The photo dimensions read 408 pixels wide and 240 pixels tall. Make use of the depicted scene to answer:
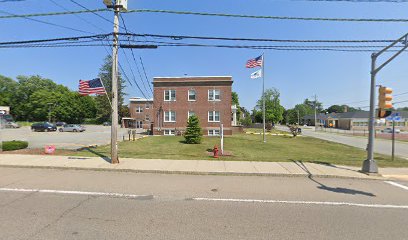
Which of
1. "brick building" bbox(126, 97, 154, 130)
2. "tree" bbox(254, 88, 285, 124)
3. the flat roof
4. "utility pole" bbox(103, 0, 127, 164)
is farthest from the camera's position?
"tree" bbox(254, 88, 285, 124)

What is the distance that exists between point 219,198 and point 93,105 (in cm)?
9642

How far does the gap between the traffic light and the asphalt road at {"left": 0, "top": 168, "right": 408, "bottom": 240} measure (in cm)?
297

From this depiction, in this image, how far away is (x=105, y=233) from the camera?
438 cm

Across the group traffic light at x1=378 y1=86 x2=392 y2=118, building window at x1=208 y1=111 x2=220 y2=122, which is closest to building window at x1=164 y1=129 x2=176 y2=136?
building window at x1=208 y1=111 x2=220 y2=122

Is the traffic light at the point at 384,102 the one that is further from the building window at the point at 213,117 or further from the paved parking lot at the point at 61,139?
the building window at the point at 213,117

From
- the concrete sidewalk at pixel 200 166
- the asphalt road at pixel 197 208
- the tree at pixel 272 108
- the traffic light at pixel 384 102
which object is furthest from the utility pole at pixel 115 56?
the tree at pixel 272 108

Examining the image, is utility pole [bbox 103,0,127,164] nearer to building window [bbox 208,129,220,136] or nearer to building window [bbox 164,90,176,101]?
building window [bbox 164,90,176,101]

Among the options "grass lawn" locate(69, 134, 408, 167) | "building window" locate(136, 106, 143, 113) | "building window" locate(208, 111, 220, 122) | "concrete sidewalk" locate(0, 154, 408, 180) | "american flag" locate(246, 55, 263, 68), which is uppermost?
"american flag" locate(246, 55, 263, 68)

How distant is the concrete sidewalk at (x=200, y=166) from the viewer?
384 inches

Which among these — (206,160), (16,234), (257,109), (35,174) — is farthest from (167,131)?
(257,109)

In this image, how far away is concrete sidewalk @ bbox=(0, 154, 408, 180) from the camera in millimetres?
9742

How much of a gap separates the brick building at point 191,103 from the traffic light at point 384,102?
21523 mm

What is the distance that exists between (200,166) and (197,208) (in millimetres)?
4961

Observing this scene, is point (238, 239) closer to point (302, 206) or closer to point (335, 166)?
point (302, 206)
